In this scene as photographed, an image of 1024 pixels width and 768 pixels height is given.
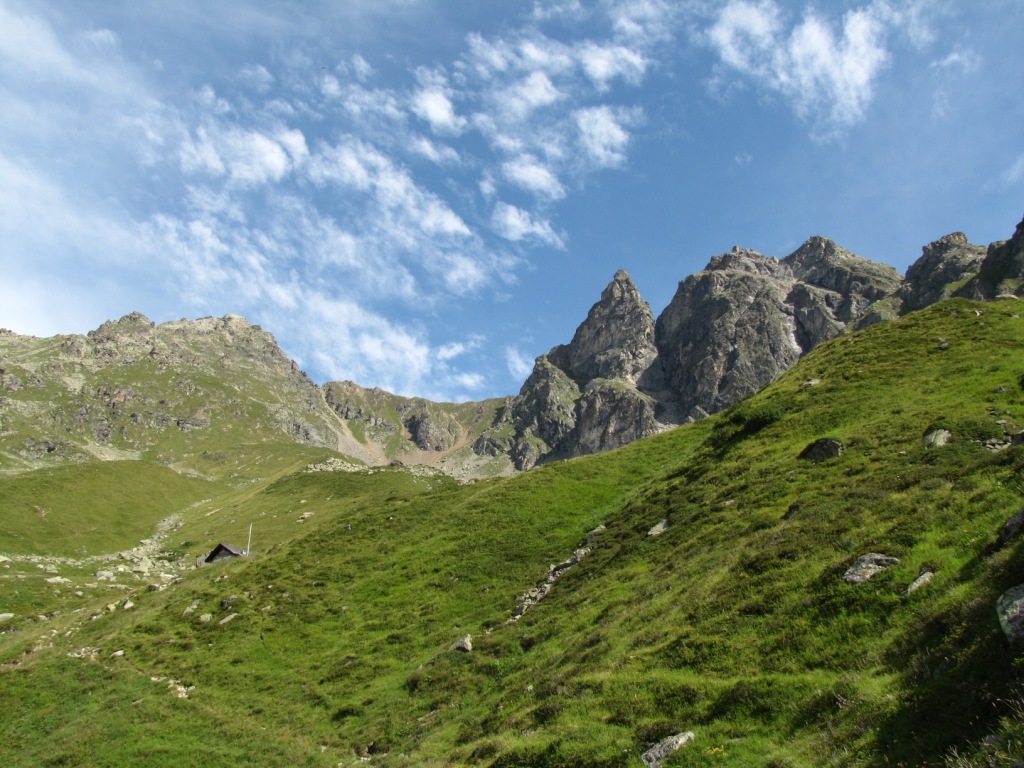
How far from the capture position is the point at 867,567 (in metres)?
17.3

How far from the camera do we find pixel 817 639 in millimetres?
15547

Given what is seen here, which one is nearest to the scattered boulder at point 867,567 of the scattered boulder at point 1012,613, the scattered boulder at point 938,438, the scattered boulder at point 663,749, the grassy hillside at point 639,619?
the grassy hillside at point 639,619

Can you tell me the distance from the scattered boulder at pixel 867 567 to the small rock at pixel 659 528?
1762 cm

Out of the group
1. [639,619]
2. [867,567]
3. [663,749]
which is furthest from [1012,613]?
[639,619]

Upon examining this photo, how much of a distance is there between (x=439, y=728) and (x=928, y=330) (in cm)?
5701

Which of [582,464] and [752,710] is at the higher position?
[582,464]

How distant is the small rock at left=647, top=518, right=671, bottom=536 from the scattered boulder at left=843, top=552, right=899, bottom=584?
694 inches

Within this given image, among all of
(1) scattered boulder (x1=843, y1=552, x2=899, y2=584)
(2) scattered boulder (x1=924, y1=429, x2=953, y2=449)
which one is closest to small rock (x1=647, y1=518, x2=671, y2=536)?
(2) scattered boulder (x1=924, y1=429, x2=953, y2=449)

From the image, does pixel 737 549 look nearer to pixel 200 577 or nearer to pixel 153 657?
pixel 153 657

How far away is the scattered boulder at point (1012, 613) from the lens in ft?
32.5

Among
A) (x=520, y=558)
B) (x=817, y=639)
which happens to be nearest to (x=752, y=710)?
(x=817, y=639)

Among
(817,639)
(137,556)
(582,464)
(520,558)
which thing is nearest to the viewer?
(817,639)

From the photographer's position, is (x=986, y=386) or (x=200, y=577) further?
(x=200, y=577)

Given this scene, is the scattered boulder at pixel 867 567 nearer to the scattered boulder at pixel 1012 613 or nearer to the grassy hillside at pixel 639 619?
the grassy hillside at pixel 639 619
